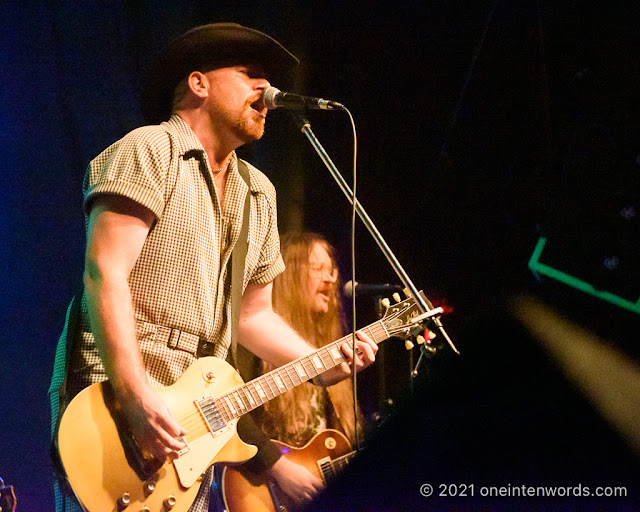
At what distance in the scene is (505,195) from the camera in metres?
3.07

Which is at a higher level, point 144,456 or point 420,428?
point 144,456

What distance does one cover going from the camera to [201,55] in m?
2.14

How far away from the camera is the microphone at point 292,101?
1.88m

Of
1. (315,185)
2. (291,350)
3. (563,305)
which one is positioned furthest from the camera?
(315,185)

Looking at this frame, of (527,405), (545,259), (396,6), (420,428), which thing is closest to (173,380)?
(420,428)

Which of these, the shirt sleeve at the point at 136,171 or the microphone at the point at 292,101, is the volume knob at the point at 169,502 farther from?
the microphone at the point at 292,101

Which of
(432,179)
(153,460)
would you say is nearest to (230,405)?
(153,460)

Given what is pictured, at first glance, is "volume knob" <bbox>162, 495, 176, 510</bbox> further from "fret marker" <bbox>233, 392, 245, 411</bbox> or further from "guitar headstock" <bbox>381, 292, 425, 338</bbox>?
"guitar headstock" <bbox>381, 292, 425, 338</bbox>

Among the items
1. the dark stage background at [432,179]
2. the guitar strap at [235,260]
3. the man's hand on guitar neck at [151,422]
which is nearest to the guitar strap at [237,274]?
the guitar strap at [235,260]

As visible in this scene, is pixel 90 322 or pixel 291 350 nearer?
pixel 90 322

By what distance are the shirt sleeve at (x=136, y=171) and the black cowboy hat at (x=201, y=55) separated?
433 mm

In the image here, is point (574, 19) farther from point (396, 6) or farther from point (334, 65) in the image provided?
point (334, 65)

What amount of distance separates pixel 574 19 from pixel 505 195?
0.91 metres

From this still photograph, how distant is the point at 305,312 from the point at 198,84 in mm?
1644
